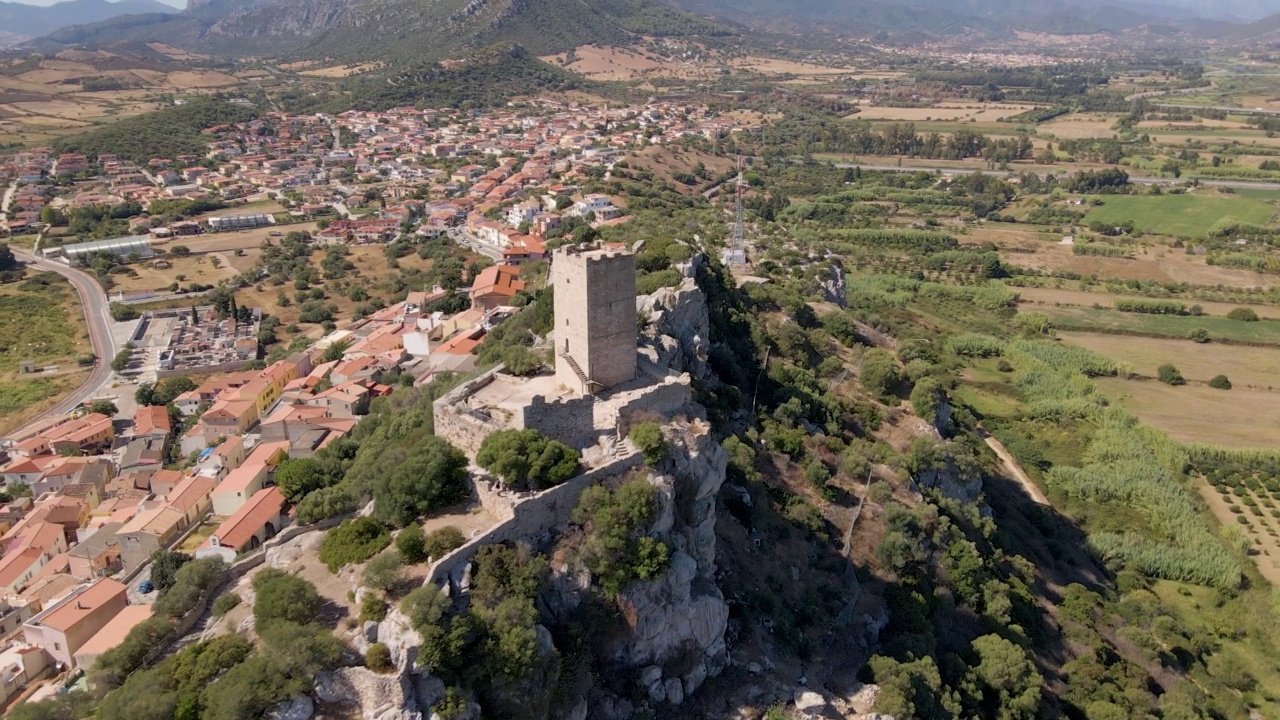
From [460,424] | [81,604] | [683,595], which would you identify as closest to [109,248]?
[81,604]

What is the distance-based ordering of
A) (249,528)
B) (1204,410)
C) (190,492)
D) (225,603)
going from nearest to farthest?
(225,603)
(249,528)
(190,492)
(1204,410)

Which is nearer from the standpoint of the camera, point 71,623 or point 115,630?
point 115,630

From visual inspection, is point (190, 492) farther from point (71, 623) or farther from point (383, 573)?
point (383, 573)

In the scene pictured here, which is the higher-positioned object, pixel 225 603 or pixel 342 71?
pixel 342 71

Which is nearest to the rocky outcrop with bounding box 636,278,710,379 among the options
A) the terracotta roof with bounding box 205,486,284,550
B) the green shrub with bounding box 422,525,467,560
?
the green shrub with bounding box 422,525,467,560

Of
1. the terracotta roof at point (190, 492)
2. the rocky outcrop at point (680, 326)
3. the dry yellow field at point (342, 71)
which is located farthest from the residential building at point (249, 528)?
the dry yellow field at point (342, 71)

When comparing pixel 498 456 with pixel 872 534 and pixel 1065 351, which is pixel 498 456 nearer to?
pixel 872 534

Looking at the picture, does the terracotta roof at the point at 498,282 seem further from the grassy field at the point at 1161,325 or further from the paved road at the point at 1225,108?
the paved road at the point at 1225,108

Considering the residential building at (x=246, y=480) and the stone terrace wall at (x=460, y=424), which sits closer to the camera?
the stone terrace wall at (x=460, y=424)
